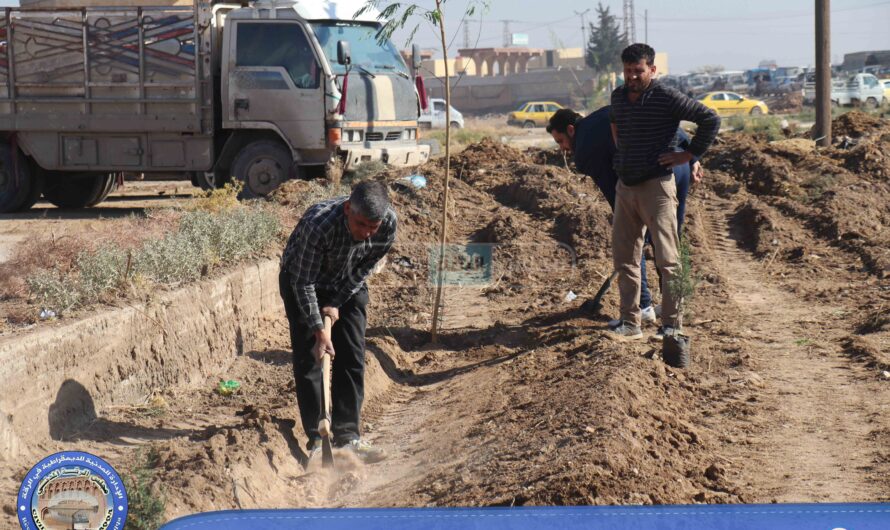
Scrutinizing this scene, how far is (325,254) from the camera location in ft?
17.5

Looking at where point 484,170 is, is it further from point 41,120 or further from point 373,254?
point 373,254

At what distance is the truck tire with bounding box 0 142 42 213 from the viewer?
1484cm

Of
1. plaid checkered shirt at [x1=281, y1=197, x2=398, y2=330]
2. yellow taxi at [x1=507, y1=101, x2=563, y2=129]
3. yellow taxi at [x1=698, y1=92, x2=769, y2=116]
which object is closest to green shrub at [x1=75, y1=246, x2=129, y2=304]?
plaid checkered shirt at [x1=281, y1=197, x2=398, y2=330]

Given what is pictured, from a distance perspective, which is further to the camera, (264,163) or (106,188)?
(106,188)

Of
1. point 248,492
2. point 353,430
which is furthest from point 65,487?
point 353,430

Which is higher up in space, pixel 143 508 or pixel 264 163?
pixel 264 163

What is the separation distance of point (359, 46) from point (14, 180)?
513 cm

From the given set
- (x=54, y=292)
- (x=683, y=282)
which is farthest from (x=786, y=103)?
(x=54, y=292)

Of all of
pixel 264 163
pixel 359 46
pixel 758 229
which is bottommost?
pixel 758 229

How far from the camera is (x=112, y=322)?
646cm

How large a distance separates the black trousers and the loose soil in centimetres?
21

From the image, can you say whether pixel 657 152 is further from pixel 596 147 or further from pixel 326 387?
pixel 326 387

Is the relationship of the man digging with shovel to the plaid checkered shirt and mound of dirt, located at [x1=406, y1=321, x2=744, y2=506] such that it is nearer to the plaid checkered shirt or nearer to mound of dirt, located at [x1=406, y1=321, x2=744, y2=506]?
the plaid checkered shirt

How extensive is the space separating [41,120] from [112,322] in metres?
8.85
